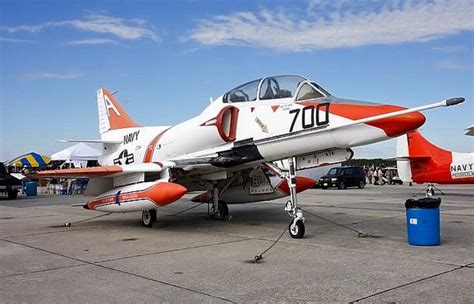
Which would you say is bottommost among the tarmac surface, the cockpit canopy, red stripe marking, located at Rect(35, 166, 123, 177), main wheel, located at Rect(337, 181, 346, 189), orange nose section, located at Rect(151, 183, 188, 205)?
the tarmac surface

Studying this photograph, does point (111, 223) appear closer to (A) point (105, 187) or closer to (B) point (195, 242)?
(A) point (105, 187)

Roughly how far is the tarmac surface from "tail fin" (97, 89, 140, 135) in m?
4.53

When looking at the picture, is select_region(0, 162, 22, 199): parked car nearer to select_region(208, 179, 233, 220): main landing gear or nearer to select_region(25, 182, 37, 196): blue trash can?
select_region(25, 182, 37, 196): blue trash can

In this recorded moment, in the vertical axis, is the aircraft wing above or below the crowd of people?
above

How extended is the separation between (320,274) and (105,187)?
755 centimetres

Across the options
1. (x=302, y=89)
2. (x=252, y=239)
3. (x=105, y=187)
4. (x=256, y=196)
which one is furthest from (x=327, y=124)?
(x=105, y=187)

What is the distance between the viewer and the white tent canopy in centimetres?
3316

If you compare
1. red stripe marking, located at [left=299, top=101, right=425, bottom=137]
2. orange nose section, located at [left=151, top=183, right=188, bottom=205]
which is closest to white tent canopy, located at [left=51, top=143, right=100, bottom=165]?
orange nose section, located at [left=151, top=183, right=188, bottom=205]

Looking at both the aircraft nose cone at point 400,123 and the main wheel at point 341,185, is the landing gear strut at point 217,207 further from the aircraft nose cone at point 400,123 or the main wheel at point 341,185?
the main wheel at point 341,185

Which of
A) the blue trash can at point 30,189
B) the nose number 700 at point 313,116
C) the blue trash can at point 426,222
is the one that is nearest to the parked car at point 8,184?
the blue trash can at point 30,189

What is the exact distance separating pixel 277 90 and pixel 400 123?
106 inches

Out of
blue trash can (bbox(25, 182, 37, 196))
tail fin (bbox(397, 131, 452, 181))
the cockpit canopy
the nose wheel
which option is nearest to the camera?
the cockpit canopy

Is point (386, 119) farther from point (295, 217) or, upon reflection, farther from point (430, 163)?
point (430, 163)

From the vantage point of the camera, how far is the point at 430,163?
2203 centimetres
